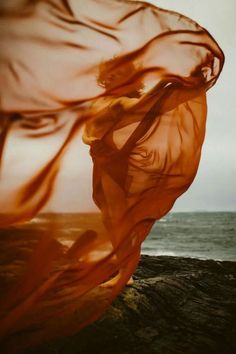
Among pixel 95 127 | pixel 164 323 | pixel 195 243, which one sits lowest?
pixel 195 243

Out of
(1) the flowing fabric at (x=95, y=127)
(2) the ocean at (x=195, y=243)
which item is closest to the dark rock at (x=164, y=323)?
(1) the flowing fabric at (x=95, y=127)

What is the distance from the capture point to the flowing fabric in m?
2.35

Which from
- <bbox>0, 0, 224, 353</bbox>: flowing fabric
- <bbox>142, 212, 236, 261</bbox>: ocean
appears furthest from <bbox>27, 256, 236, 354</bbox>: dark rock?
<bbox>142, 212, 236, 261</bbox>: ocean

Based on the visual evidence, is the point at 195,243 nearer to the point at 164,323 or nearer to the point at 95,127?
the point at 164,323

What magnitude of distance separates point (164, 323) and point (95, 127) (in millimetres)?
1938

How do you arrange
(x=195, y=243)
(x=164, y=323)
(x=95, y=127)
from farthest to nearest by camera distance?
1. (x=195, y=243)
2. (x=164, y=323)
3. (x=95, y=127)

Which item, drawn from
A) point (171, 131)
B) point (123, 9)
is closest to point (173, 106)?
point (171, 131)

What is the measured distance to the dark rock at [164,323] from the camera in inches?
101

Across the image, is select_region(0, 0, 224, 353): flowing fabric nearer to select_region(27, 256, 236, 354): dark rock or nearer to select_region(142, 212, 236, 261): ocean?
select_region(27, 256, 236, 354): dark rock

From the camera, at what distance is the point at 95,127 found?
2.74 m

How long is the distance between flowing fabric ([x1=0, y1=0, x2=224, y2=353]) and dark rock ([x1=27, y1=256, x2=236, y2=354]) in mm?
231

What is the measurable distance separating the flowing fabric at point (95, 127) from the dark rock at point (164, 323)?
0.76 ft

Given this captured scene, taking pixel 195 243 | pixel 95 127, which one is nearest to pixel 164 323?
pixel 95 127

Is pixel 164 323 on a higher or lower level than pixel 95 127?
lower
